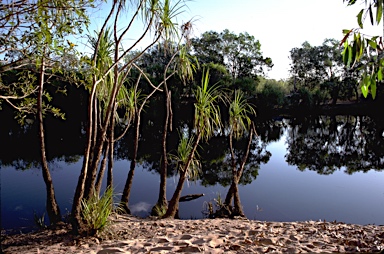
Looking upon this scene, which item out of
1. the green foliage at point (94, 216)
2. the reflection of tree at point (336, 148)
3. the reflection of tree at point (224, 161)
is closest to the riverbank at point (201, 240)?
the green foliage at point (94, 216)

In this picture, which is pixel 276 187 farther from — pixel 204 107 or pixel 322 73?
pixel 322 73

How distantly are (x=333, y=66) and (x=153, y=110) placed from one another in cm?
2101

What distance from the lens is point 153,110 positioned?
90.0ft

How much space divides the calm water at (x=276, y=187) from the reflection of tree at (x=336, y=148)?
0.12 feet

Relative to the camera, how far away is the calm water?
6.88m

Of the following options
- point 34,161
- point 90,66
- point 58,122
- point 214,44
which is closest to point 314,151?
point 34,161

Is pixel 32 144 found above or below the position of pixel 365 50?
below

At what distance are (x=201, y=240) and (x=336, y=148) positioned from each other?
13424 millimetres

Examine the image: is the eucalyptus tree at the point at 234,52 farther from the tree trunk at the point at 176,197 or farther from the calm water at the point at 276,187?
the tree trunk at the point at 176,197

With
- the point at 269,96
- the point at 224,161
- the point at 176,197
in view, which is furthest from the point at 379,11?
the point at 269,96

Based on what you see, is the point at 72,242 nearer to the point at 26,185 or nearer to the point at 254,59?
the point at 26,185

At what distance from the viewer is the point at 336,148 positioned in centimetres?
1495

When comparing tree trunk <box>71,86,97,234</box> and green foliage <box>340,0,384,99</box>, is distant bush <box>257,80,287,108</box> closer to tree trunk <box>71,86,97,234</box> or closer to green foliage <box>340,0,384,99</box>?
tree trunk <box>71,86,97,234</box>

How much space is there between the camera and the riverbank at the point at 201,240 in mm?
3033
